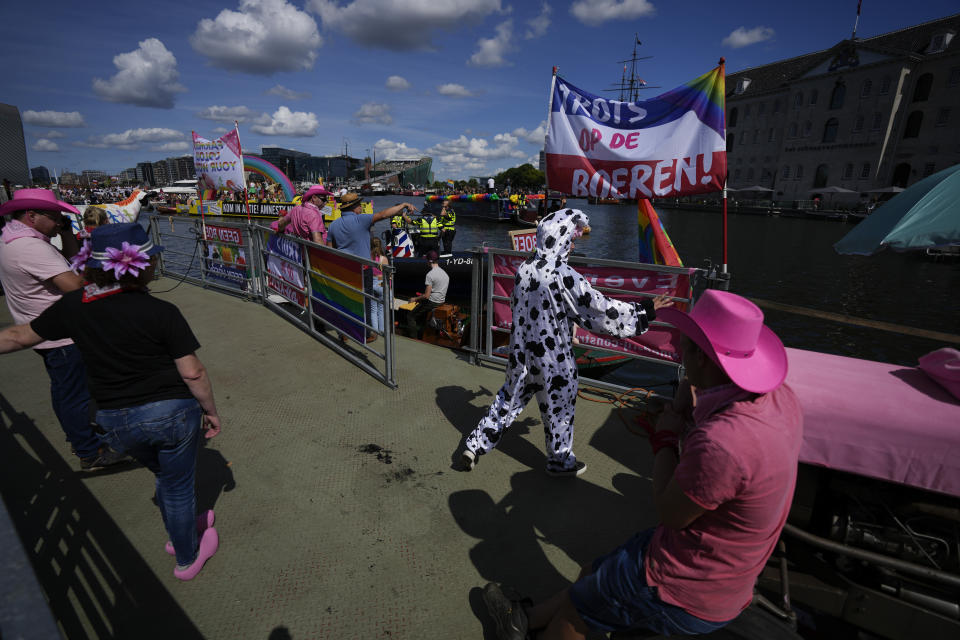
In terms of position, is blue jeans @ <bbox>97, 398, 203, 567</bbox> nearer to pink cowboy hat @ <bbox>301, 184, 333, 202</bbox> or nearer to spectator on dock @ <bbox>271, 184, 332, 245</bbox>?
spectator on dock @ <bbox>271, 184, 332, 245</bbox>

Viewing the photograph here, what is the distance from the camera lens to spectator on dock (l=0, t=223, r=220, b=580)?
6.62 feet

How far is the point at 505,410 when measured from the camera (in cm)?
337

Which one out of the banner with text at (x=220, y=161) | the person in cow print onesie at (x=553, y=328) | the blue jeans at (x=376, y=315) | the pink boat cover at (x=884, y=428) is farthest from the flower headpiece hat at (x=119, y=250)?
the banner with text at (x=220, y=161)

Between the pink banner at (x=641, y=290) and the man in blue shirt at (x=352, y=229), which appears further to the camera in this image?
the man in blue shirt at (x=352, y=229)

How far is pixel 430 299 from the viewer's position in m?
8.45

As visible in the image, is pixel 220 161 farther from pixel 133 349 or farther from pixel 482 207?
pixel 482 207

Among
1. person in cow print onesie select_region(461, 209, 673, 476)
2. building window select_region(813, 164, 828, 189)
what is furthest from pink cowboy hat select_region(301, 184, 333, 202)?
building window select_region(813, 164, 828, 189)

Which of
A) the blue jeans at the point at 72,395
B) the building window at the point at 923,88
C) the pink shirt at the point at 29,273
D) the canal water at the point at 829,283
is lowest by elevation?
the canal water at the point at 829,283

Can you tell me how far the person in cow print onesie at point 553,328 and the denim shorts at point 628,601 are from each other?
4.81ft

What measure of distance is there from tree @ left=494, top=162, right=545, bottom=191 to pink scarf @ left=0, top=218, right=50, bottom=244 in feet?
417

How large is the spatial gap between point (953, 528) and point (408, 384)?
411cm

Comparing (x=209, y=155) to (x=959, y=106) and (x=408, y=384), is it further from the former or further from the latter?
(x=959, y=106)

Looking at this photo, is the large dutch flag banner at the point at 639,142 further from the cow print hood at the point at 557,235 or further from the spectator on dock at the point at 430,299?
the spectator on dock at the point at 430,299

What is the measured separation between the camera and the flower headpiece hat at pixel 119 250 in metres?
1.98
